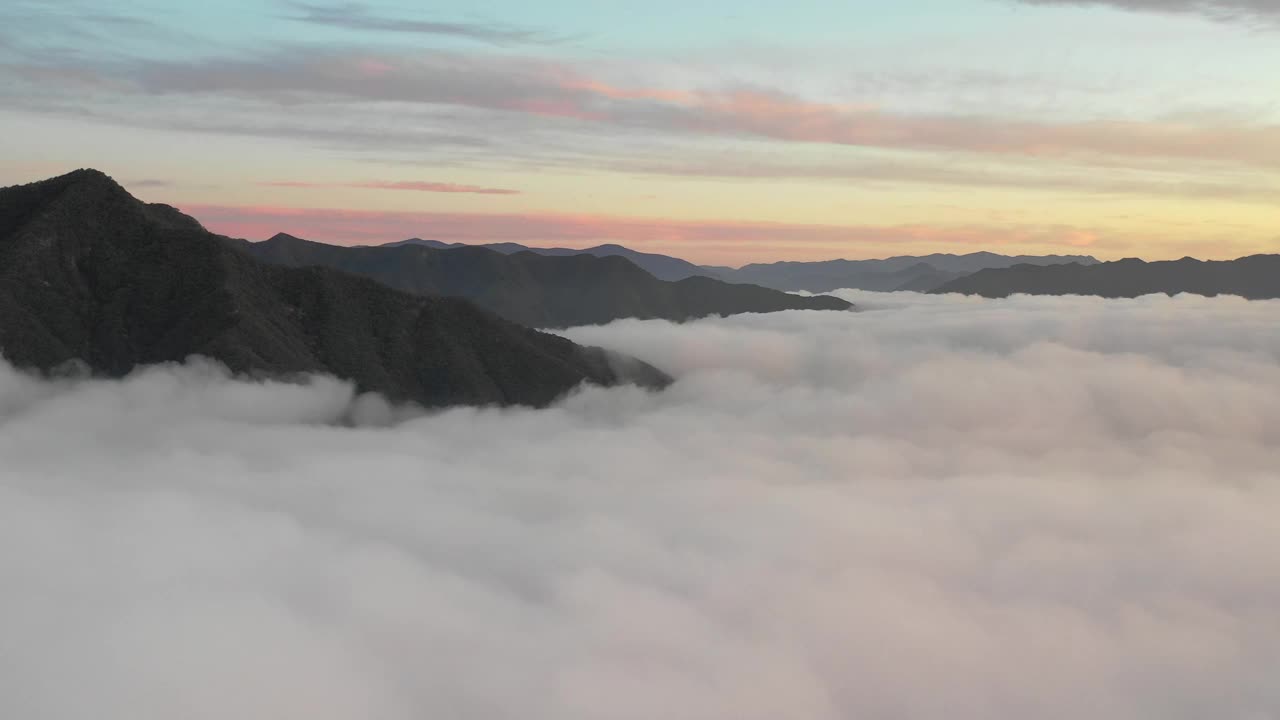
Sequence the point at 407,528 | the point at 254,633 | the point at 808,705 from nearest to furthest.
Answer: the point at 254,633
the point at 808,705
the point at 407,528

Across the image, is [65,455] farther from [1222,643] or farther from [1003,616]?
[1222,643]

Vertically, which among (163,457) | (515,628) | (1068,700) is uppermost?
(163,457)

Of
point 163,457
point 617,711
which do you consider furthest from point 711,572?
point 163,457

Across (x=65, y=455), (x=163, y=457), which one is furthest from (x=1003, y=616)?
(x=65, y=455)

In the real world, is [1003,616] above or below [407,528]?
below

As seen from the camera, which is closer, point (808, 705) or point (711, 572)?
point (808, 705)

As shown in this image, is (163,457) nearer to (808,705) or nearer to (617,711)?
(617,711)

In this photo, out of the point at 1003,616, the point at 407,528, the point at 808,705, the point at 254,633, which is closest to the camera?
the point at 254,633

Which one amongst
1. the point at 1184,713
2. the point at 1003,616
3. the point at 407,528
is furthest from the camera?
the point at 1003,616

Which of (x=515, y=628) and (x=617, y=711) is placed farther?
(x=515, y=628)
